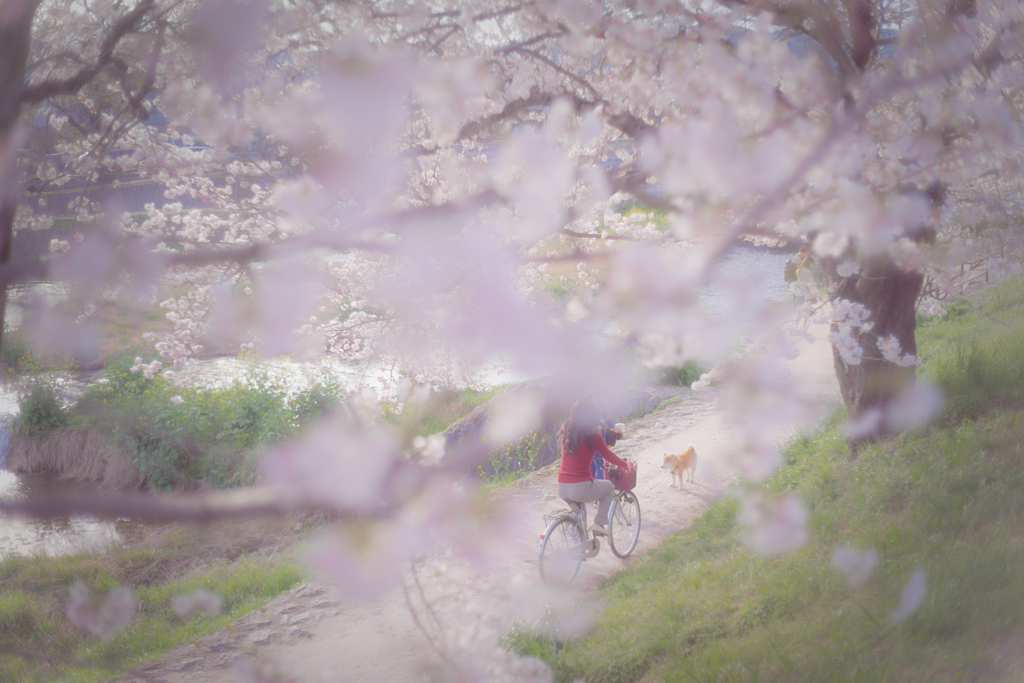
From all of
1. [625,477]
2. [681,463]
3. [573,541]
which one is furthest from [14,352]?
[625,477]

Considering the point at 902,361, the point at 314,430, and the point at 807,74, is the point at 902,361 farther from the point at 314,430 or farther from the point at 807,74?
the point at 314,430

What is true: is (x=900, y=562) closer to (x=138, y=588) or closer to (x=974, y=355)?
(x=974, y=355)

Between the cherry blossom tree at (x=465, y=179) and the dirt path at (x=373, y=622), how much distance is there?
0.14 ft

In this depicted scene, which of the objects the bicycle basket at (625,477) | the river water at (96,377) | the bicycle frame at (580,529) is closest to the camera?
the river water at (96,377)

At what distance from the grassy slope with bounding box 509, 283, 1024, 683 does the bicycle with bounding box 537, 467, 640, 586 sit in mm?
205

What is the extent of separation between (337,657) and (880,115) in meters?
0.96

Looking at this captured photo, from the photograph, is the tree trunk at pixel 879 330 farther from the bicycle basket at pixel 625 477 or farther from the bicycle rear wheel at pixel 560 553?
the bicycle basket at pixel 625 477

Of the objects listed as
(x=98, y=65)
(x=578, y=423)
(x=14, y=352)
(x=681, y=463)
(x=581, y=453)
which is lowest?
(x=681, y=463)

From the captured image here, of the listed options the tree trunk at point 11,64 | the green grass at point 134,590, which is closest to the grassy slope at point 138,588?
the green grass at point 134,590

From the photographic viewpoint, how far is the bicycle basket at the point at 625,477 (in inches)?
55.0

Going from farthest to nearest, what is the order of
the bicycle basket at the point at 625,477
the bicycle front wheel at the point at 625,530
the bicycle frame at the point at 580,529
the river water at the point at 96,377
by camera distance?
the bicycle basket at the point at 625,477
the bicycle front wheel at the point at 625,530
the bicycle frame at the point at 580,529
the river water at the point at 96,377

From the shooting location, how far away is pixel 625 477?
1.51 m

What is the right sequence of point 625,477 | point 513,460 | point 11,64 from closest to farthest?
1. point 11,64
2. point 513,460
3. point 625,477

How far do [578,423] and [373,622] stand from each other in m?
0.39
